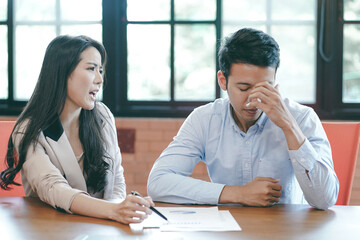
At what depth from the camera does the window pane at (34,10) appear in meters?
3.10

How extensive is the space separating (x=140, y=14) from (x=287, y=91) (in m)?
1.03

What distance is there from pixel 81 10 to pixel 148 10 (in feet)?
1.43

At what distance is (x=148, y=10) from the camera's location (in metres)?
3.00

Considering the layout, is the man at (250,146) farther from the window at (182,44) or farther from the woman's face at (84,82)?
the window at (182,44)

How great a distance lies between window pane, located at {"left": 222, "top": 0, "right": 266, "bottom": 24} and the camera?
2920 mm

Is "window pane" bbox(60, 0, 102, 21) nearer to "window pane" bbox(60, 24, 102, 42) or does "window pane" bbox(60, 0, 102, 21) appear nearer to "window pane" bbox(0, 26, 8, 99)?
"window pane" bbox(60, 24, 102, 42)

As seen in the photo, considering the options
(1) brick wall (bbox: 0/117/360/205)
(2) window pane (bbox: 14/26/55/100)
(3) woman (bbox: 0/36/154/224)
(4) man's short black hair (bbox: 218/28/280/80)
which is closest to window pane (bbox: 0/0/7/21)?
(2) window pane (bbox: 14/26/55/100)

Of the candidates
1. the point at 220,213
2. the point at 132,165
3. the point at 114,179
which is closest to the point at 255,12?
the point at 132,165

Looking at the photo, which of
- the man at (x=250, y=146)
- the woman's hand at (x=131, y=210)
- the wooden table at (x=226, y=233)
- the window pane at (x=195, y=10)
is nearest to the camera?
the wooden table at (x=226, y=233)

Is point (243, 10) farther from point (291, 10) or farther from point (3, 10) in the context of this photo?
point (3, 10)

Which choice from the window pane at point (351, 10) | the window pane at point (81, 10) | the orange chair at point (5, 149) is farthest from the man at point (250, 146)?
the window pane at point (81, 10)

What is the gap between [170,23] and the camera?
117 inches

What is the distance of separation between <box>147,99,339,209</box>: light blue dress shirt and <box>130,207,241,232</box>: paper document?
108 mm

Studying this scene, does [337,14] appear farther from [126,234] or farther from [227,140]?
[126,234]
